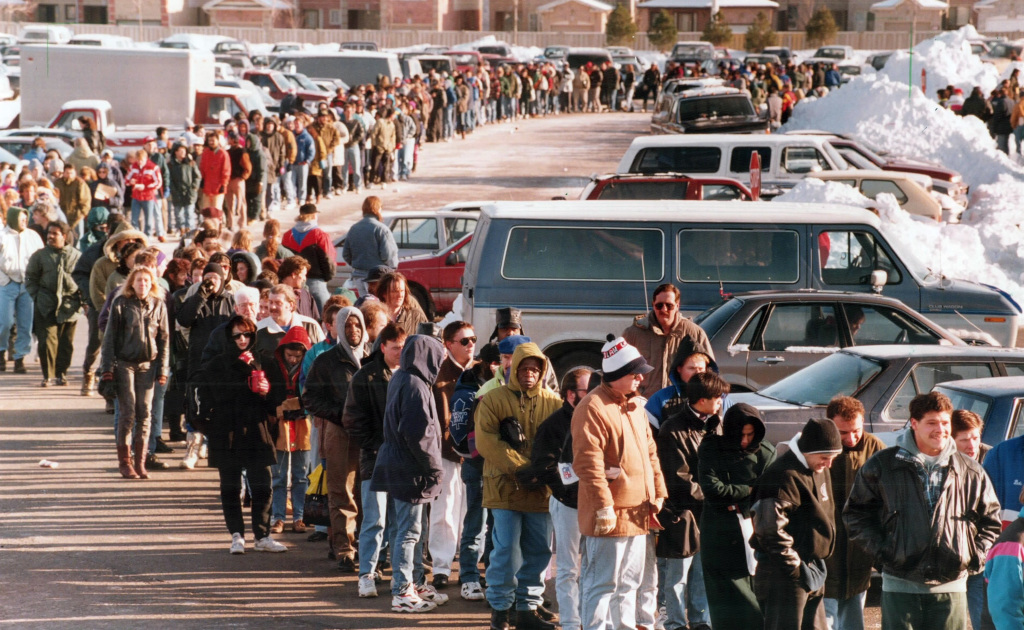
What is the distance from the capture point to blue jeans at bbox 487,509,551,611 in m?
7.68

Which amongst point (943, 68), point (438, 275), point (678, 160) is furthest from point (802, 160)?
point (943, 68)

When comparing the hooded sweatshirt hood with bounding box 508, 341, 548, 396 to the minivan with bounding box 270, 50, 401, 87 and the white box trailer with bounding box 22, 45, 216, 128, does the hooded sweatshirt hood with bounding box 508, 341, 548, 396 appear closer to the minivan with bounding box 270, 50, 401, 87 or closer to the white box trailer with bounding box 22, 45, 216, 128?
the white box trailer with bounding box 22, 45, 216, 128

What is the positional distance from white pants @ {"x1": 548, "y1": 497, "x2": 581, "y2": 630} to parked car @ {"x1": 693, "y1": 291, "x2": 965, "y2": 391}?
4.00 metres

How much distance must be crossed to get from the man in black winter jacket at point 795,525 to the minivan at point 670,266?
5.72 meters

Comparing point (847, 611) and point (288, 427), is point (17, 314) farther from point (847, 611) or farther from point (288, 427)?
point (847, 611)

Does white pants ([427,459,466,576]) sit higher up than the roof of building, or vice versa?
the roof of building

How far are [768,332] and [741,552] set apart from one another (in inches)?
177

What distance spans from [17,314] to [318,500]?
7.18 meters

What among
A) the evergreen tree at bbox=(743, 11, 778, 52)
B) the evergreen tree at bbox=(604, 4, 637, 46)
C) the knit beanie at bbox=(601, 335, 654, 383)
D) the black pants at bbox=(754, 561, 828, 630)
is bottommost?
the black pants at bbox=(754, 561, 828, 630)

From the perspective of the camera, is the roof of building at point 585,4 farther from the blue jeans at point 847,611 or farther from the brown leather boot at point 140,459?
the blue jeans at point 847,611

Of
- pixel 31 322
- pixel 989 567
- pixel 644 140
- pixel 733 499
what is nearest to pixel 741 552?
pixel 733 499

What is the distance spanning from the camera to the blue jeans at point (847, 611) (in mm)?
6906

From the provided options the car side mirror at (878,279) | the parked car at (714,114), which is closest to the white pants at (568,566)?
the car side mirror at (878,279)

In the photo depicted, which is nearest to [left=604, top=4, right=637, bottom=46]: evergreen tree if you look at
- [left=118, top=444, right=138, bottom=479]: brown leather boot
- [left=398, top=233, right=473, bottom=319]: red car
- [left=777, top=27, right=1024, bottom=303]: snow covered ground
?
[left=777, top=27, right=1024, bottom=303]: snow covered ground
